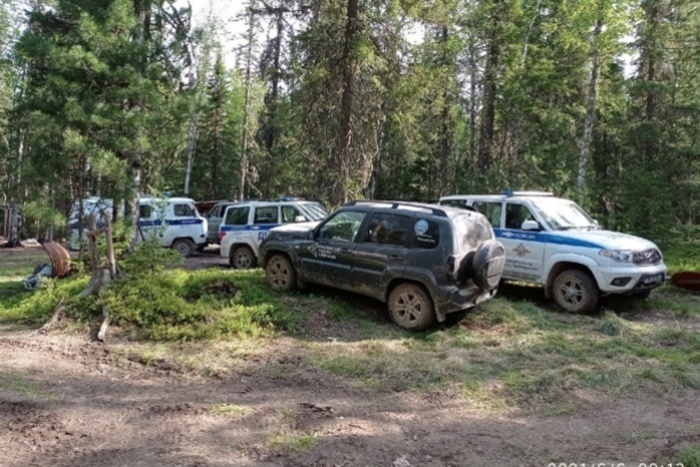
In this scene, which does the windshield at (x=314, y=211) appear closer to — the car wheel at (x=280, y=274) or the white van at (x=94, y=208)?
the car wheel at (x=280, y=274)

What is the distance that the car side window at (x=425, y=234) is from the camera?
7.59 meters

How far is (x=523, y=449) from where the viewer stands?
4.30m

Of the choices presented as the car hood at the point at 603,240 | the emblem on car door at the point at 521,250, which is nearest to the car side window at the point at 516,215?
the emblem on car door at the point at 521,250

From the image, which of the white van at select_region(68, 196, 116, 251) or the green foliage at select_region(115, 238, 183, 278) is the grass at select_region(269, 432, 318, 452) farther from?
the white van at select_region(68, 196, 116, 251)

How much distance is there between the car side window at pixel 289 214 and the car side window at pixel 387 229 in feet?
17.2

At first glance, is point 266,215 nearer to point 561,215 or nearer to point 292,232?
point 292,232

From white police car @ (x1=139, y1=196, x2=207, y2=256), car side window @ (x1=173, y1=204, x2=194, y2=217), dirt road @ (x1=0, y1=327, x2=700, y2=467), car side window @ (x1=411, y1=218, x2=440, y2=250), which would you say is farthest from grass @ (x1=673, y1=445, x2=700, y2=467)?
car side window @ (x1=173, y1=204, x2=194, y2=217)

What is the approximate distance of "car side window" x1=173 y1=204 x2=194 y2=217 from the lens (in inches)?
632

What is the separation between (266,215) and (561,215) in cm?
692

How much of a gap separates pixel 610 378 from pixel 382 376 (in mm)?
2604

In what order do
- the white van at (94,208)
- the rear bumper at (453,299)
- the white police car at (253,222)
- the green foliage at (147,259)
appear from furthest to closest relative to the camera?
the white police car at (253,222) < the white van at (94,208) < the green foliage at (147,259) < the rear bumper at (453,299)

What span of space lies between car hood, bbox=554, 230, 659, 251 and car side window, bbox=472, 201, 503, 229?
1267 millimetres

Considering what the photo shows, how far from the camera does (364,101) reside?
511 inches

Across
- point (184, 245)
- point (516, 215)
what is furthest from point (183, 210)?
point (516, 215)
